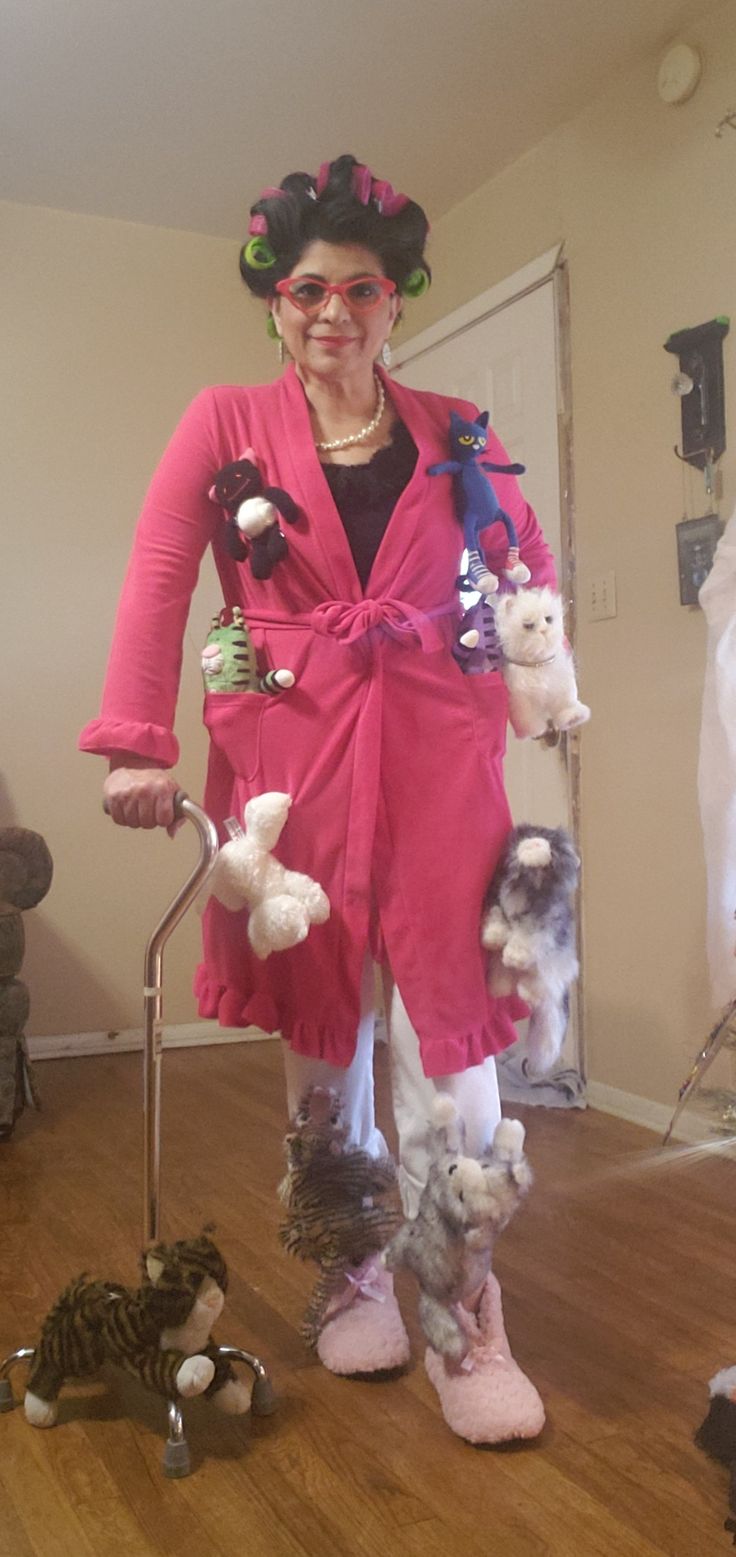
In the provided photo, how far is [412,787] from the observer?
1.31m

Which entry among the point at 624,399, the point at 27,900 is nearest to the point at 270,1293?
the point at 27,900

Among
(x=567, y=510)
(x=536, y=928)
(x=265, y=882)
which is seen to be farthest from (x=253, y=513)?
(x=567, y=510)

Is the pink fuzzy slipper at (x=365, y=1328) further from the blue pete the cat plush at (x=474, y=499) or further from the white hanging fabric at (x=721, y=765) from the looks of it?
the white hanging fabric at (x=721, y=765)

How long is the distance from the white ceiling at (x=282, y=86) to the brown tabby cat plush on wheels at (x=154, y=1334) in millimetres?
2298

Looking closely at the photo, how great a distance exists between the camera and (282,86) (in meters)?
2.67

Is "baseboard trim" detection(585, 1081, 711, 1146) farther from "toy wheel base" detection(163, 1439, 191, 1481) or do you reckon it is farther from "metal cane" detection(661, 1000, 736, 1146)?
"toy wheel base" detection(163, 1439, 191, 1481)

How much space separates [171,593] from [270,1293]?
96cm

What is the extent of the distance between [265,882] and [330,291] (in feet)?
2.07

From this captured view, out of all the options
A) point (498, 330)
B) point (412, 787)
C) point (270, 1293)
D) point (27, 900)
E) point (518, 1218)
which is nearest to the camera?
point (412, 787)

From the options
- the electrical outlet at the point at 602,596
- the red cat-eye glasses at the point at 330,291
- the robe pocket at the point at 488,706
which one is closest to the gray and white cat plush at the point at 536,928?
the robe pocket at the point at 488,706

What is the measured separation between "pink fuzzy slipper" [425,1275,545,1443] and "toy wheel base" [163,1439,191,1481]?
0.89 ft

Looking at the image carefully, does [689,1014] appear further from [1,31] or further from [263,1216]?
[1,31]

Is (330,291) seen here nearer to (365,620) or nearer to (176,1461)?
(365,620)

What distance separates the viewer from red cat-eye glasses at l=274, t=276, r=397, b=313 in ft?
4.28
